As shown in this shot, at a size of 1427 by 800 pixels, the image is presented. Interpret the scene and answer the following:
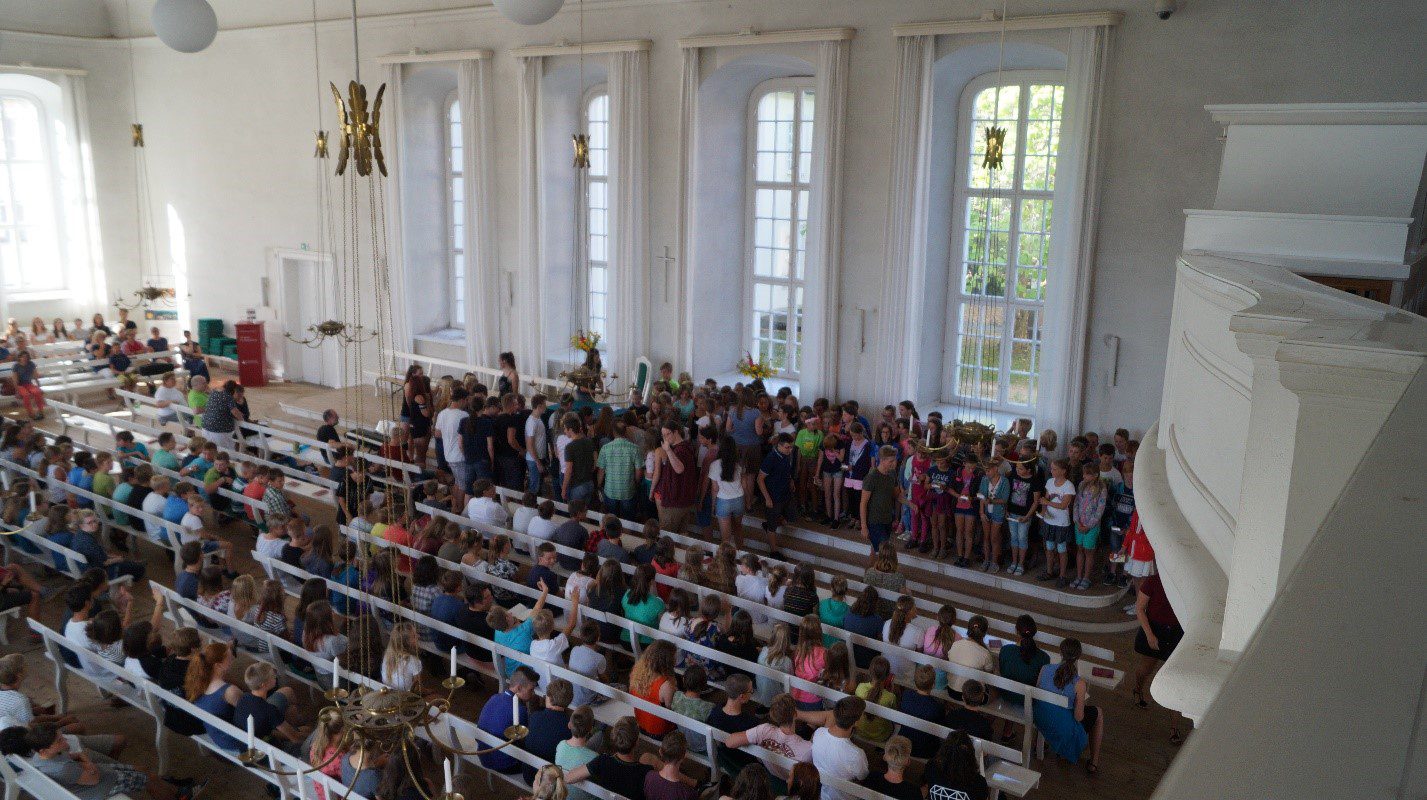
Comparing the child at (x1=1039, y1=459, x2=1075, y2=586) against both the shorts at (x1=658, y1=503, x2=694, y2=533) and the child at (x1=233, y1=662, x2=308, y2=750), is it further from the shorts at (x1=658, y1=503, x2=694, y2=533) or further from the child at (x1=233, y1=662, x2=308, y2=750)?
the child at (x1=233, y1=662, x2=308, y2=750)

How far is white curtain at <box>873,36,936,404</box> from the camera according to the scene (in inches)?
484

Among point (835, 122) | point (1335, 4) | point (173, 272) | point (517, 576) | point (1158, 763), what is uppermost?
point (1335, 4)

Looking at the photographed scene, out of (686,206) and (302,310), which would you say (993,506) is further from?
(302,310)

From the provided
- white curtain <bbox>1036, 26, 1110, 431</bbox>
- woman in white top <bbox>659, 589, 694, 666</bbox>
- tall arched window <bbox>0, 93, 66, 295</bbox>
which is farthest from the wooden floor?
tall arched window <bbox>0, 93, 66, 295</bbox>

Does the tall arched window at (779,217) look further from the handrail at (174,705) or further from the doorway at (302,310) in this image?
the handrail at (174,705)

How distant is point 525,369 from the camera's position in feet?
55.4

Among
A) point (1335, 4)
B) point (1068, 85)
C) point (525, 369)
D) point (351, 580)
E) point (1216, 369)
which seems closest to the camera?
point (1216, 369)

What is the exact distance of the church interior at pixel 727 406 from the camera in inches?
156

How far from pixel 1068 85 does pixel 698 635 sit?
768cm

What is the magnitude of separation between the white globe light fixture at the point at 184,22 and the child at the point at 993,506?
8375 mm

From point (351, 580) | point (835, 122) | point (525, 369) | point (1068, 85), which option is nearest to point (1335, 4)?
point (1068, 85)

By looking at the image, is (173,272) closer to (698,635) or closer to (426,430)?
(426,430)

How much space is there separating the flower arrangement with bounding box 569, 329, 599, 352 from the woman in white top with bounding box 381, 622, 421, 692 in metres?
6.68

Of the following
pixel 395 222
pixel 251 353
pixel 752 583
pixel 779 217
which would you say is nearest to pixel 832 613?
pixel 752 583
